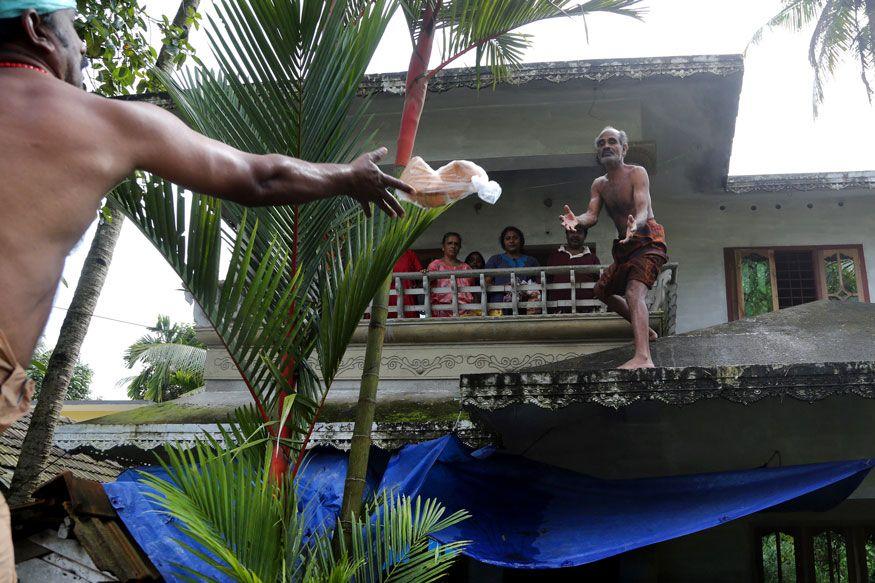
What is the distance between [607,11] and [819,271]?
8.30 m

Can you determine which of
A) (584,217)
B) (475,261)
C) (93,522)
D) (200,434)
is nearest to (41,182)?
(93,522)

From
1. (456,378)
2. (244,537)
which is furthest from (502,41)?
(456,378)

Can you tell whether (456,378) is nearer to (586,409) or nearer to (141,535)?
(586,409)

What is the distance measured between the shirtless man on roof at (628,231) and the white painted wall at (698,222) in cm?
500

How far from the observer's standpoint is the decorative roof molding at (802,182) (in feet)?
38.5

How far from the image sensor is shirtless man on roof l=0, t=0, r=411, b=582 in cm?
178

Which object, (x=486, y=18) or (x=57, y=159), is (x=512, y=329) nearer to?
(x=486, y=18)

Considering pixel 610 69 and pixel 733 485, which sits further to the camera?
pixel 610 69

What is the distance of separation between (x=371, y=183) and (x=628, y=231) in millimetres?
4037

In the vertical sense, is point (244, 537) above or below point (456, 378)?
below

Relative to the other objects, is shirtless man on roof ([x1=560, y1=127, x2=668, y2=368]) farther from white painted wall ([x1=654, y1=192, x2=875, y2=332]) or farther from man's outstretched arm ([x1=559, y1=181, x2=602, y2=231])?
white painted wall ([x1=654, y1=192, x2=875, y2=332])

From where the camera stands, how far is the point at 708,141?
11.4 meters

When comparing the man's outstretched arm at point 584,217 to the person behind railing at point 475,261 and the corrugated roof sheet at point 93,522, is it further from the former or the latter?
the person behind railing at point 475,261

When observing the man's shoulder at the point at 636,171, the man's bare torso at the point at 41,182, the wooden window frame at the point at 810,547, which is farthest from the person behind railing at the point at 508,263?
the man's bare torso at the point at 41,182
